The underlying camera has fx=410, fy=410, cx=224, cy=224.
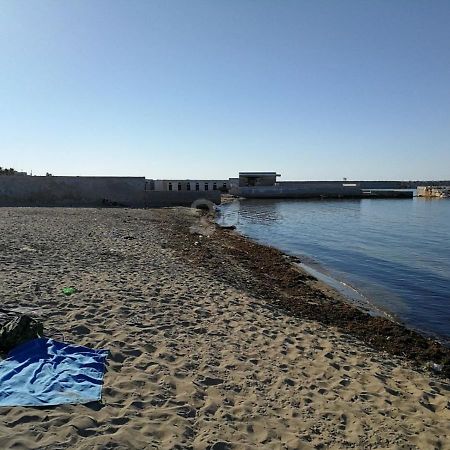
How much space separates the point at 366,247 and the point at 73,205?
95.5 feet

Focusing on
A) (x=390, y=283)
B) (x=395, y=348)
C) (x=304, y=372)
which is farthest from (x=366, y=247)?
(x=304, y=372)

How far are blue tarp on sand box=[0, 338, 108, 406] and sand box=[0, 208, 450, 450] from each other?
0.54 ft

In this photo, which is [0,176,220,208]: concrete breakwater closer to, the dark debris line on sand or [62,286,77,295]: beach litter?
the dark debris line on sand

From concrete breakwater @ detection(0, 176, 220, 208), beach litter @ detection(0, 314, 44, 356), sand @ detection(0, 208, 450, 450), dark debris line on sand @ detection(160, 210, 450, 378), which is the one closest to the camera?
sand @ detection(0, 208, 450, 450)

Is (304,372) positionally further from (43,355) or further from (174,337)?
(43,355)

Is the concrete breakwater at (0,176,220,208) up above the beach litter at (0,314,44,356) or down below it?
above

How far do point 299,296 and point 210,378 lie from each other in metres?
6.89

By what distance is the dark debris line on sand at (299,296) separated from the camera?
8.41 m

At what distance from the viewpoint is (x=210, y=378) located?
218 inches

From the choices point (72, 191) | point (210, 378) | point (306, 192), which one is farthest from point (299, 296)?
point (306, 192)

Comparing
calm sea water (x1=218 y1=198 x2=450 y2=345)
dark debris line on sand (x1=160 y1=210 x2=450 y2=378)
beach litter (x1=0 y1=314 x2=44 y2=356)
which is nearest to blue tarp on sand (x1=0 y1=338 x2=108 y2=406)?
beach litter (x1=0 y1=314 x2=44 y2=356)

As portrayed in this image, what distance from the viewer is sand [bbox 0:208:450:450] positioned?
4.18m

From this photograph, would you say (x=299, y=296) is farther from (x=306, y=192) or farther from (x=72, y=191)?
(x=306, y=192)

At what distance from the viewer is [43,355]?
5547mm
